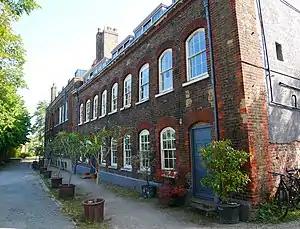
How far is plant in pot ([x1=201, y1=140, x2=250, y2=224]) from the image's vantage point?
6359 mm

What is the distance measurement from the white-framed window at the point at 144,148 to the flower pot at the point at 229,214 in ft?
15.8

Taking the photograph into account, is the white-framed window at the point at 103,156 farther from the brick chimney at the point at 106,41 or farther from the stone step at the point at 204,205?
the brick chimney at the point at 106,41

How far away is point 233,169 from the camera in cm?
645

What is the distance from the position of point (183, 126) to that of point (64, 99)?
21950mm

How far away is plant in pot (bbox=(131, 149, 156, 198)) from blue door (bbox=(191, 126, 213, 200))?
2.23m

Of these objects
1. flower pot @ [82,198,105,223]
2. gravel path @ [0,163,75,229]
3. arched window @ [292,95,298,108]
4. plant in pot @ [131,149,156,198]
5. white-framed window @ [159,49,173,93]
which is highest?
white-framed window @ [159,49,173,93]

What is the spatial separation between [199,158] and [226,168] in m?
2.14

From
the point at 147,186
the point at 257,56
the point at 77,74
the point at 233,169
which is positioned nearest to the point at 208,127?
the point at 233,169

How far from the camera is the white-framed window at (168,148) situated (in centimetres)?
990

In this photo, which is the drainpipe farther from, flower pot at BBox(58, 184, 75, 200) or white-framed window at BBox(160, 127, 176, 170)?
flower pot at BBox(58, 184, 75, 200)

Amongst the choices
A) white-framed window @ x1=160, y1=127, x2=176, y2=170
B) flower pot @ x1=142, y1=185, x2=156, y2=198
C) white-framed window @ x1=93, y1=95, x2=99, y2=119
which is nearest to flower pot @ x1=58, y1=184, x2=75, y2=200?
flower pot @ x1=142, y1=185, x2=156, y2=198

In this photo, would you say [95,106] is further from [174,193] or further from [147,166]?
[174,193]

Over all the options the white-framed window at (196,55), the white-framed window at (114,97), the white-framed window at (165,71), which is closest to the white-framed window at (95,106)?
the white-framed window at (114,97)

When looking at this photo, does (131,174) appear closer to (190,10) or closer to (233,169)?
(233,169)
